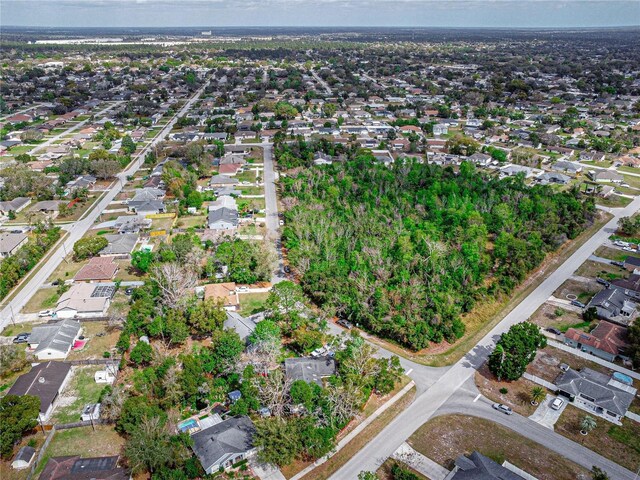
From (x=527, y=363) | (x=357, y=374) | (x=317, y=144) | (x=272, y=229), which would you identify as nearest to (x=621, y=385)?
(x=527, y=363)

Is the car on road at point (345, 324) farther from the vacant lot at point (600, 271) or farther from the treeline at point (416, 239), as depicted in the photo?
the vacant lot at point (600, 271)

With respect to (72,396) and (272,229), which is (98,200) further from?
(72,396)

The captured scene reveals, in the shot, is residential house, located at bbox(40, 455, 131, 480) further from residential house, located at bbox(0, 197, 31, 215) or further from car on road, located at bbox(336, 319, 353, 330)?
residential house, located at bbox(0, 197, 31, 215)

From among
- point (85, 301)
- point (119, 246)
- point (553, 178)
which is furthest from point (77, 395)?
point (553, 178)

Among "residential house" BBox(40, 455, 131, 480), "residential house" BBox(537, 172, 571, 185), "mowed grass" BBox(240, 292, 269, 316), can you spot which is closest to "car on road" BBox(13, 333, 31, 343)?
"residential house" BBox(40, 455, 131, 480)

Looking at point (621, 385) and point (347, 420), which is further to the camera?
point (621, 385)

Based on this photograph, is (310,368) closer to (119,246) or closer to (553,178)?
(119,246)

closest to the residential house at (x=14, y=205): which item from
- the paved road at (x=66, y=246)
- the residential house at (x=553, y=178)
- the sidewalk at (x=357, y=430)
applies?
the paved road at (x=66, y=246)
